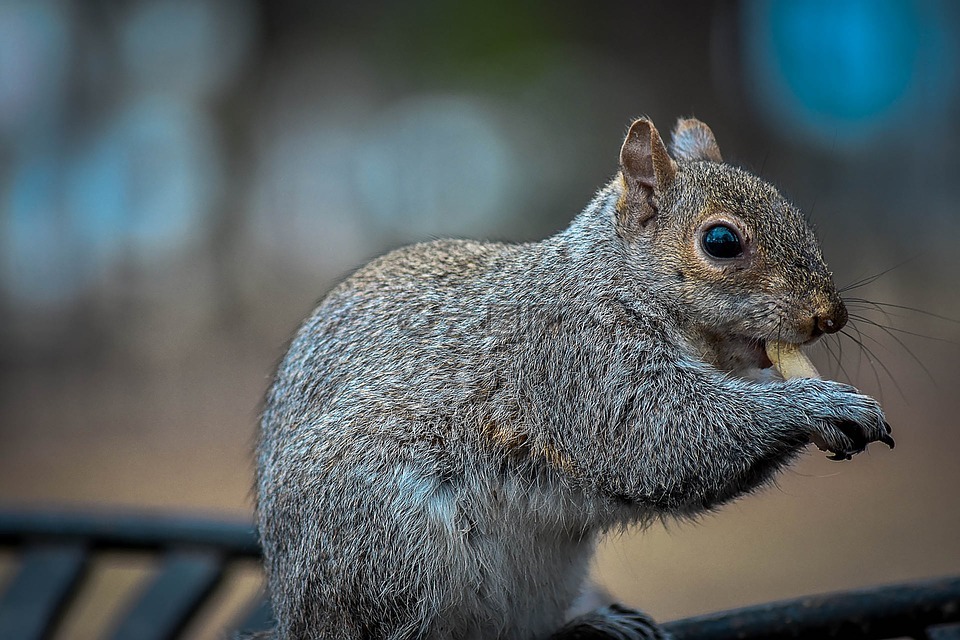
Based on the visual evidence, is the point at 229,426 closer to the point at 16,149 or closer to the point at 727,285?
the point at 16,149

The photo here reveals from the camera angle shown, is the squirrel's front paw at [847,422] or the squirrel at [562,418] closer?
the squirrel's front paw at [847,422]

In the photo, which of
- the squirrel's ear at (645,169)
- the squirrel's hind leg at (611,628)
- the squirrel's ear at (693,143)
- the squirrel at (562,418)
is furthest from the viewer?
the squirrel's ear at (693,143)

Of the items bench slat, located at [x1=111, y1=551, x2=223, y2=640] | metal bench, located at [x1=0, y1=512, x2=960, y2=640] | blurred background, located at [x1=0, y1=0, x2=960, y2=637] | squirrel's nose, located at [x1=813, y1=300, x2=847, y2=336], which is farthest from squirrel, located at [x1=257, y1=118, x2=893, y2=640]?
blurred background, located at [x1=0, y1=0, x2=960, y2=637]

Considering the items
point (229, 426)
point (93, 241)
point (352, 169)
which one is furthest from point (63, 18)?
point (229, 426)

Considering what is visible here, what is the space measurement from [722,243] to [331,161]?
29.4ft

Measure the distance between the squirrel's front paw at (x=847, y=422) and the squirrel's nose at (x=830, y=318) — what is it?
11cm

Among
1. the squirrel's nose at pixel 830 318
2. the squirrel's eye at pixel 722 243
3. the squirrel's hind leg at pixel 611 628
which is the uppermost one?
the squirrel's eye at pixel 722 243

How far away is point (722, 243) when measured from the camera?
2.27 meters

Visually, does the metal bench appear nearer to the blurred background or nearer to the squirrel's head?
the squirrel's head

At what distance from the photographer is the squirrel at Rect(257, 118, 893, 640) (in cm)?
224

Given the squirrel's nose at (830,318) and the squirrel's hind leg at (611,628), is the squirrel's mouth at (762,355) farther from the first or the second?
the squirrel's hind leg at (611,628)

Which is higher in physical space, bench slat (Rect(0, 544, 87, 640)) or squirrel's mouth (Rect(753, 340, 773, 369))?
squirrel's mouth (Rect(753, 340, 773, 369))

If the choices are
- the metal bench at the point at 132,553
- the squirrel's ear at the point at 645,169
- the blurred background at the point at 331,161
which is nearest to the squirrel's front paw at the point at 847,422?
the squirrel's ear at the point at 645,169

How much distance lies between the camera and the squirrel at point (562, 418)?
224cm
